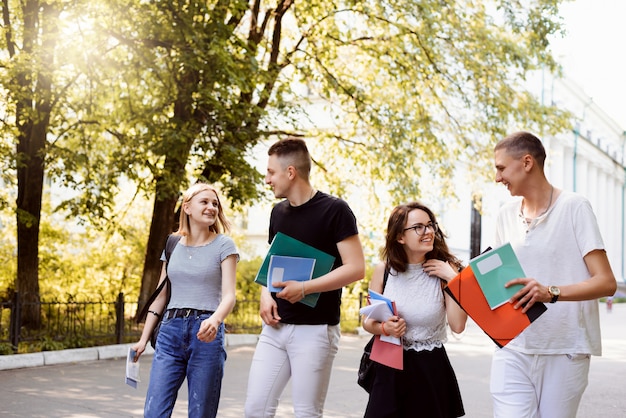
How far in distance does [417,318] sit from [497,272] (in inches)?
29.2

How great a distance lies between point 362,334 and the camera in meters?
20.9

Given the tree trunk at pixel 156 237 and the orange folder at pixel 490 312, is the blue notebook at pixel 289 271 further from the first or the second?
the tree trunk at pixel 156 237

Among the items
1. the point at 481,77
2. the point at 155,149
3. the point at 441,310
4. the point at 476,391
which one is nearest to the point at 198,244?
the point at 441,310

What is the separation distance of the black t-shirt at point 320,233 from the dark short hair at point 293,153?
0.22 metres

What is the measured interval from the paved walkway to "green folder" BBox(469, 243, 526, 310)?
5167mm

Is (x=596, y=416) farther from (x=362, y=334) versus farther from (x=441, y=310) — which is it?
(x=362, y=334)

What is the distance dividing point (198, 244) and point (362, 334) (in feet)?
51.9

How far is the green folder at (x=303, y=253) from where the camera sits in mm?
4949

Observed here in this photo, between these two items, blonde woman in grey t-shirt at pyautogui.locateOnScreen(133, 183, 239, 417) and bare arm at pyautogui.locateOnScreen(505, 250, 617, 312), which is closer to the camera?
bare arm at pyautogui.locateOnScreen(505, 250, 617, 312)

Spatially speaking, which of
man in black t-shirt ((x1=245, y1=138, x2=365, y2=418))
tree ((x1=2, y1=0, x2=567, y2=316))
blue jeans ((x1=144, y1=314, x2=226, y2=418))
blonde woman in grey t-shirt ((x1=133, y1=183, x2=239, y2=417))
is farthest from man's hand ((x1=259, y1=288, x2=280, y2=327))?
tree ((x1=2, y1=0, x2=567, y2=316))

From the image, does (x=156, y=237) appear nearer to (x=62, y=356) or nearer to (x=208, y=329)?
(x=62, y=356)

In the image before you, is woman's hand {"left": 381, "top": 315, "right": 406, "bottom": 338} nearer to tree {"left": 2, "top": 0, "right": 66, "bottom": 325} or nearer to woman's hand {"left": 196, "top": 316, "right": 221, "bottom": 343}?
woman's hand {"left": 196, "top": 316, "right": 221, "bottom": 343}

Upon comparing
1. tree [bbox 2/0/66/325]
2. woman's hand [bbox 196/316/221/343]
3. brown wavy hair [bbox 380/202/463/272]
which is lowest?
woman's hand [bbox 196/316/221/343]

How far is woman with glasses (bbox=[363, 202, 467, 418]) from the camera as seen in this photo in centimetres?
462
